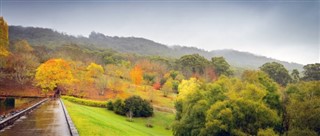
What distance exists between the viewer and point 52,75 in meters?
58.9

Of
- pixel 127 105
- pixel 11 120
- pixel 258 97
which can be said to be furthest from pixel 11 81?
pixel 258 97

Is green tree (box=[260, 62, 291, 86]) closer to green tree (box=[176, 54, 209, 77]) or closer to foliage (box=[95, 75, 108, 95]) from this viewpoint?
green tree (box=[176, 54, 209, 77])

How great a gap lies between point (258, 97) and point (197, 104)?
8631 mm

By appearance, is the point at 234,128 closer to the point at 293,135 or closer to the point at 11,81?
the point at 293,135

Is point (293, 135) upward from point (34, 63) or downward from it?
downward

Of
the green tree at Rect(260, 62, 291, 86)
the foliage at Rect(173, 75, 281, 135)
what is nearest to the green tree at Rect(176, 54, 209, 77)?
the green tree at Rect(260, 62, 291, 86)

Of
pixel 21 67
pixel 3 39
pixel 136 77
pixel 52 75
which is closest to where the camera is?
pixel 3 39

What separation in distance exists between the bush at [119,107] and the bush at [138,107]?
759mm

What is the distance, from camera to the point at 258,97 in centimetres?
3195

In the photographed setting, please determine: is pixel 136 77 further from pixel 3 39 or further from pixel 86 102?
pixel 3 39

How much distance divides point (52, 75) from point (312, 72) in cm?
8110

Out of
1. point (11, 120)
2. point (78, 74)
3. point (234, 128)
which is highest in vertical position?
point (78, 74)

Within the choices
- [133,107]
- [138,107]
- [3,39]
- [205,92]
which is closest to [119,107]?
[133,107]

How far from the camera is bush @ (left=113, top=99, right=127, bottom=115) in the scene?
5309 cm
